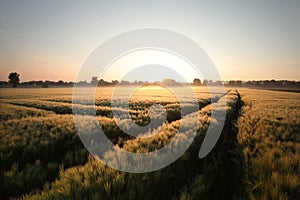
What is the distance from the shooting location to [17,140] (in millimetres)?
6629

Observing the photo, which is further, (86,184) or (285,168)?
(285,168)

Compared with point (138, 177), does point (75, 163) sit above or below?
below

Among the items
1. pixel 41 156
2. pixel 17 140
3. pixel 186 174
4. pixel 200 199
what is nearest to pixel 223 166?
pixel 186 174

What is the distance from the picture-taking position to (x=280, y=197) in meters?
2.87

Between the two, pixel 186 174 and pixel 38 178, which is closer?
pixel 38 178

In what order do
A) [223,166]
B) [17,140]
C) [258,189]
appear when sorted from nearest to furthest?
[258,189] < [223,166] < [17,140]

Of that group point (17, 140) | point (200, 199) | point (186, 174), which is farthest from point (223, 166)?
point (17, 140)

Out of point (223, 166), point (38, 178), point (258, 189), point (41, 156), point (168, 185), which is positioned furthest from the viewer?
point (41, 156)

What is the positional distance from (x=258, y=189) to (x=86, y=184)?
2790 millimetres

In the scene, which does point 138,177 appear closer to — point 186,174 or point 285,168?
point 186,174

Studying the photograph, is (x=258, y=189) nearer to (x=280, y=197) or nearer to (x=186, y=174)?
(x=280, y=197)

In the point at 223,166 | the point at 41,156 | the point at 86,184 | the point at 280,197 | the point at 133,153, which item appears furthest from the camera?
the point at 41,156

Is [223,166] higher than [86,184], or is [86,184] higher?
[86,184]

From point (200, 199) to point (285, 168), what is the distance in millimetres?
1911
